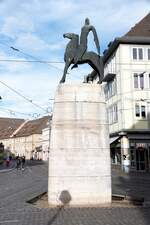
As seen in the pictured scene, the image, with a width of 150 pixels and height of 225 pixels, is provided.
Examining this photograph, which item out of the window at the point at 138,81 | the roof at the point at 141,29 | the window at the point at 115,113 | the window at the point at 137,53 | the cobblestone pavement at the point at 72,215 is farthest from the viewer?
the roof at the point at 141,29

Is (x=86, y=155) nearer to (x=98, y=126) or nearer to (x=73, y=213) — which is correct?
(x=98, y=126)

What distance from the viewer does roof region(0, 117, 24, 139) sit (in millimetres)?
139250

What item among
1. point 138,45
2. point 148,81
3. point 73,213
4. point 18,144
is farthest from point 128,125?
point 18,144

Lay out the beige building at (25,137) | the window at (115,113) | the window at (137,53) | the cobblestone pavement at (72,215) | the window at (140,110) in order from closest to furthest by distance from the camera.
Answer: the cobblestone pavement at (72,215)
the window at (140,110)
the window at (137,53)
the window at (115,113)
the beige building at (25,137)

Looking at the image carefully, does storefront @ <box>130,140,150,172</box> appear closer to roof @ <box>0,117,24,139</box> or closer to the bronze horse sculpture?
the bronze horse sculpture

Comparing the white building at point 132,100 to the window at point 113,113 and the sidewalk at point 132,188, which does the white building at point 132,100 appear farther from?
the sidewalk at point 132,188

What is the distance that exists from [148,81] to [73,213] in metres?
33.2

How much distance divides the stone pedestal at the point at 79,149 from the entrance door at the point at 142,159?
28.7 metres

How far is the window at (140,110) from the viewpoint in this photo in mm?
43406

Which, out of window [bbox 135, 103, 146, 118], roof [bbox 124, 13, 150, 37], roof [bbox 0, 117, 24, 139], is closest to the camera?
window [bbox 135, 103, 146, 118]

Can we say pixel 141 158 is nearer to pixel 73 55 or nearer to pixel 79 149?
pixel 73 55

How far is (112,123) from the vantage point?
47.6 meters

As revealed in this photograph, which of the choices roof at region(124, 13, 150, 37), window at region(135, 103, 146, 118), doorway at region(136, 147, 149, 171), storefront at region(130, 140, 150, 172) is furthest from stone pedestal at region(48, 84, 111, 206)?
roof at region(124, 13, 150, 37)

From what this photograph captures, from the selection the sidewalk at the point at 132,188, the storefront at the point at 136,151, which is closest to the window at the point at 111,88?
the storefront at the point at 136,151
